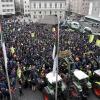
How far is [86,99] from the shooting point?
13508 mm

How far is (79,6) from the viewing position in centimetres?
8588

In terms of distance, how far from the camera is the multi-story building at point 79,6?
8084 centimetres

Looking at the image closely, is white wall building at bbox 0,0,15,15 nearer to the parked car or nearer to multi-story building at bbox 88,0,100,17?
multi-story building at bbox 88,0,100,17

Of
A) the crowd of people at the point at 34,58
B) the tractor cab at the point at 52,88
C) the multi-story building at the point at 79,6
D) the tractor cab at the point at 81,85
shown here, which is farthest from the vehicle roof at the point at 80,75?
the multi-story building at the point at 79,6

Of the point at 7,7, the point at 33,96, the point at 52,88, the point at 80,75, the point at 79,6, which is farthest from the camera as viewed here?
the point at 79,6

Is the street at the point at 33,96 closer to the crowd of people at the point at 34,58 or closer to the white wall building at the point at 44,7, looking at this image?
the crowd of people at the point at 34,58

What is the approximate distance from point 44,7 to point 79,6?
21.5 meters

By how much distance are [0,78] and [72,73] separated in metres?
5.31

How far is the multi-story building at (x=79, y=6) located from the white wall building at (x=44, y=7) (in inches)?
534

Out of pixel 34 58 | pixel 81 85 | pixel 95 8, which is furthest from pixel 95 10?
pixel 81 85

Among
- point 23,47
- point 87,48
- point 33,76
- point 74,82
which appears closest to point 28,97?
point 33,76

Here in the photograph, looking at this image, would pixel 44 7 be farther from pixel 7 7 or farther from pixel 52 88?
pixel 52 88

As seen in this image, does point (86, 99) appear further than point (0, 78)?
No

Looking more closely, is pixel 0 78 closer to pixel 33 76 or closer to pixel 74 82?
pixel 33 76
